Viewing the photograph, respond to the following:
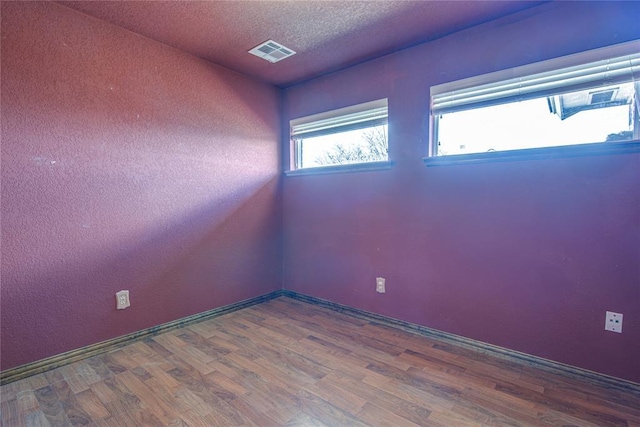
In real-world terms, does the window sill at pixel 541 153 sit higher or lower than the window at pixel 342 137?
lower

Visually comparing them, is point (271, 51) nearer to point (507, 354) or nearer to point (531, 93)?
point (531, 93)

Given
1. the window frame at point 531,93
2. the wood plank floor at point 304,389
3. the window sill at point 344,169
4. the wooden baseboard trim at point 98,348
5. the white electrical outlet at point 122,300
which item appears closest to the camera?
the wood plank floor at point 304,389

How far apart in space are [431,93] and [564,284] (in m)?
1.56

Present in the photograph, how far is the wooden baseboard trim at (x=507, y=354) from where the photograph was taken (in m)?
Answer: 1.75

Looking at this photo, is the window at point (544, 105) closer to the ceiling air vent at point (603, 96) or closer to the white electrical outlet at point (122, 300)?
the ceiling air vent at point (603, 96)

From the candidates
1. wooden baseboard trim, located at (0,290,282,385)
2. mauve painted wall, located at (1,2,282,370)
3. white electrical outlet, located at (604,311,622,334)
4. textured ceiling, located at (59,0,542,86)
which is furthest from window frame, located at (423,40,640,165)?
wooden baseboard trim, located at (0,290,282,385)

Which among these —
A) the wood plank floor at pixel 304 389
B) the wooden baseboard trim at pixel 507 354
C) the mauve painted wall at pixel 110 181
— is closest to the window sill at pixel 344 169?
the mauve painted wall at pixel 110 181

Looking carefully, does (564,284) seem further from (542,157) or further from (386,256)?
(386,256)

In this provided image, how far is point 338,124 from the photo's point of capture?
117 inches

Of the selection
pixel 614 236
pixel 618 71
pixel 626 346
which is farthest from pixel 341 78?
pixel 626 346

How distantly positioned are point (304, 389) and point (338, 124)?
2217mm

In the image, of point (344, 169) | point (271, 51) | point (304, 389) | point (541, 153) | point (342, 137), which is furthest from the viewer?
point (342, 137)

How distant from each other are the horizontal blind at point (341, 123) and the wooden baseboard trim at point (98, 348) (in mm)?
1838

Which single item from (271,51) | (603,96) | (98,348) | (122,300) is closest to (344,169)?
(271,51)
